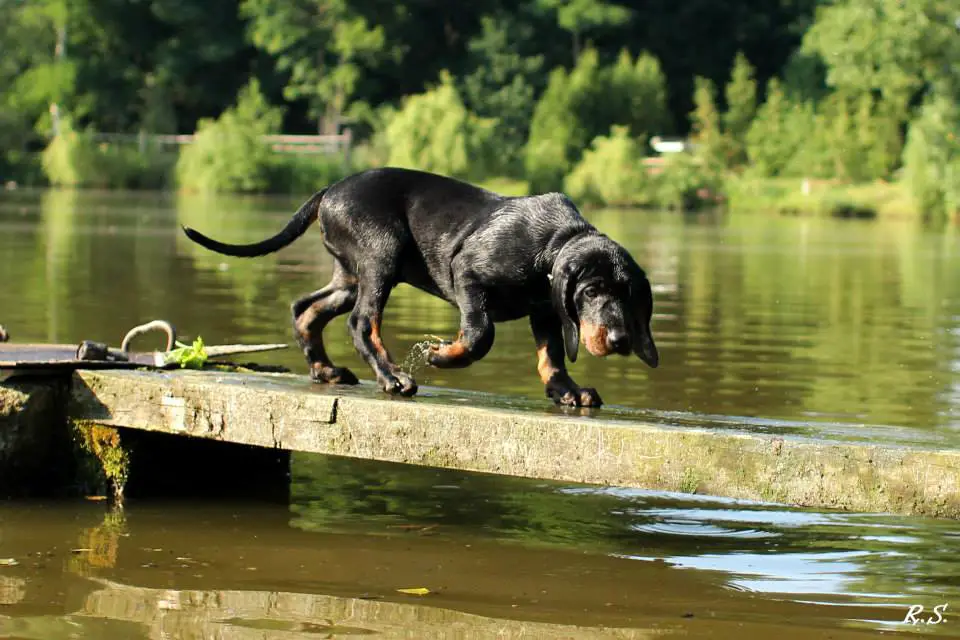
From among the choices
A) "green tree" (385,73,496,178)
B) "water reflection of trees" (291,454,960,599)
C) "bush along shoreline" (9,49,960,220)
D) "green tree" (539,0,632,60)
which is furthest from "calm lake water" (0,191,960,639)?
"green tree" (539,0,632,60)

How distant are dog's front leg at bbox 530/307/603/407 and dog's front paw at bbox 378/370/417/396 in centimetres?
58

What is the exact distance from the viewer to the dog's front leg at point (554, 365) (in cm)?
735

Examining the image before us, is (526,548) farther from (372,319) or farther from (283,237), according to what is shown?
(283,237)

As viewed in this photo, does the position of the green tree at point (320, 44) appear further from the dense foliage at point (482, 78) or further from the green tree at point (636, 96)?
the green tree at point (636, 96)

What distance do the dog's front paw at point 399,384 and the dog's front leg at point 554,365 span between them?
58 cm

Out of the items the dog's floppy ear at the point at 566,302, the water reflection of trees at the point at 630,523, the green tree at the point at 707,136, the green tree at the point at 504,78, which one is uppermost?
the green tree at the point at 504,78

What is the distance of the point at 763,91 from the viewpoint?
78688mm

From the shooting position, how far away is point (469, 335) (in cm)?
716

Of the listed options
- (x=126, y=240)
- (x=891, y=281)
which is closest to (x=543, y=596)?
(x=891, y=281)

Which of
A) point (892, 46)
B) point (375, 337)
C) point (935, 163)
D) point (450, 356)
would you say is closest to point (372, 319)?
point (375, 337)

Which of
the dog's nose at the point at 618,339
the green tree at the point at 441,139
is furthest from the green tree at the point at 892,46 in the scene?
the dog's nose at the point at 618,339

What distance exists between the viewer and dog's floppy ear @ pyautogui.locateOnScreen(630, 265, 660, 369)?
7.03 metres

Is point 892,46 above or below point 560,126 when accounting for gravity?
above

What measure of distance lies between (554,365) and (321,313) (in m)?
1.23
